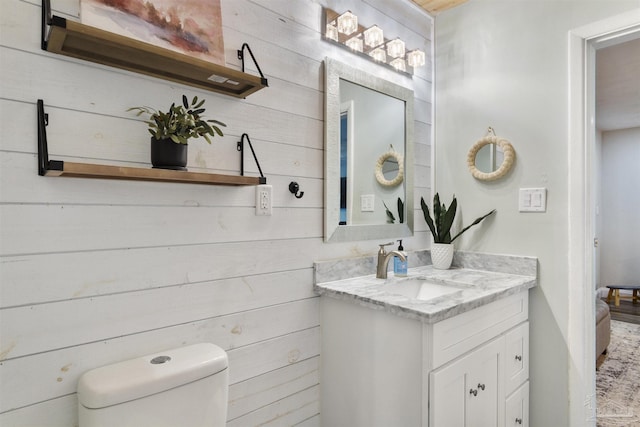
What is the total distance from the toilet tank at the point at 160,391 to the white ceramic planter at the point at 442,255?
133 centimetres

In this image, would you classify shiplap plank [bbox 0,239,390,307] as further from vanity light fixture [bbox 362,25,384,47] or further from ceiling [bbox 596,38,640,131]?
ceiling [bbox 596,38,640,131]

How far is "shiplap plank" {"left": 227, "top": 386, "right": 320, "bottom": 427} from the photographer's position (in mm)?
1406

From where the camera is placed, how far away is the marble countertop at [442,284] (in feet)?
4.14

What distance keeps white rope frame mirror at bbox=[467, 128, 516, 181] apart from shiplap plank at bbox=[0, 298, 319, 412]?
3.78ft

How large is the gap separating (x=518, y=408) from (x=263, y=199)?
1.50m

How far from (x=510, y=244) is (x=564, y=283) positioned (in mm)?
297

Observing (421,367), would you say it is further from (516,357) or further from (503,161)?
(503,161)

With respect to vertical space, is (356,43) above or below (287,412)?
above

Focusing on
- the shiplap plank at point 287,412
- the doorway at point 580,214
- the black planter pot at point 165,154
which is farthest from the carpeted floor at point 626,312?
the black planter pot at point 165,154

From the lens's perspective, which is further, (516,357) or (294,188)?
(516,357)

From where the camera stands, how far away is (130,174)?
100 cm

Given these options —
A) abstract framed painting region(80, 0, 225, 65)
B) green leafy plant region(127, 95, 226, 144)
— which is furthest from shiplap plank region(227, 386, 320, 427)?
abstract framed painting region(80, 0, 225, 65)

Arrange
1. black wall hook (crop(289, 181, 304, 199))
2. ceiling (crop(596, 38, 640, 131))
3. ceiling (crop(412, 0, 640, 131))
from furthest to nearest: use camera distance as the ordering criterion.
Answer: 1. ceiling (crop(596, 38, 640, 131))
2. ceiling (crop(412, 0, 640, 131))
3. black wall hook (crop(289, 181, 304, 199))

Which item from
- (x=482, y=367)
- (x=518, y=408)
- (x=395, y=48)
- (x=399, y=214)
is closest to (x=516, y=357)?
(x=518, y=408)
